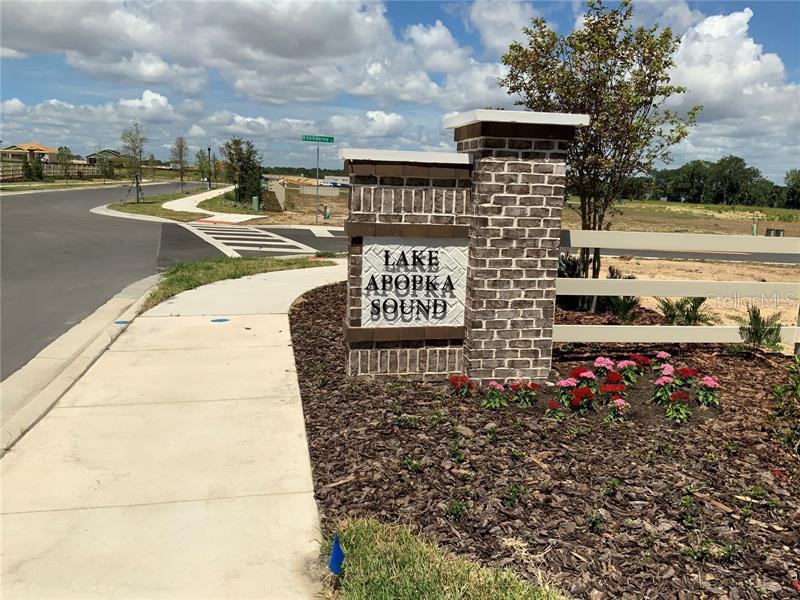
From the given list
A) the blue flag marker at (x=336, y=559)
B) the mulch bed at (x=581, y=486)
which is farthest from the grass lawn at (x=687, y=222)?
the blue flag marker at (x=336, y=559)

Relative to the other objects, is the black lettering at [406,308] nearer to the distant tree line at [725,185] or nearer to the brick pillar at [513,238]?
the brick pillar at [513,238]

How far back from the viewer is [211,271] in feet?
41.2

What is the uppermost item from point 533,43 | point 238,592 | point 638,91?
point 533,43

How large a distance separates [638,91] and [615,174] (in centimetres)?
116

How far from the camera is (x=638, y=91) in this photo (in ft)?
29.0

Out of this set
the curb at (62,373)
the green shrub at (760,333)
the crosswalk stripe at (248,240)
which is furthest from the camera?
the crosswalk stripe at (248,240)

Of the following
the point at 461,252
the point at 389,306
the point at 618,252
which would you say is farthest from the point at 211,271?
the point at 618,252

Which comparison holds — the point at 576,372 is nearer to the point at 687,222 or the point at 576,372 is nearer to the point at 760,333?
the point at 760,333

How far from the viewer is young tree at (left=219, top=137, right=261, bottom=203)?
117 ft

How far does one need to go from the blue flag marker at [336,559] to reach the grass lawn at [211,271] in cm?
701

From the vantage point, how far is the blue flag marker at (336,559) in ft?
10.5

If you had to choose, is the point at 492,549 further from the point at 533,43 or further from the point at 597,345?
the point at 533,43

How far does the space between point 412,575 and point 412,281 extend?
3.31m

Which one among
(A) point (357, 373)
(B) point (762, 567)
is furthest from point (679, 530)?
(A) point (357, 373)
